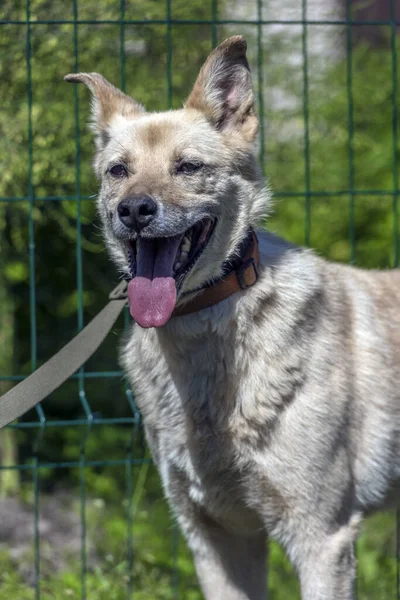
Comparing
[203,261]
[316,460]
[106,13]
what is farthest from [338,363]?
[106,13]

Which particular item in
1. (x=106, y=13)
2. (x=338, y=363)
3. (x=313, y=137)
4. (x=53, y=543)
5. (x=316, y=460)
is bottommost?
(x=53, y=543)

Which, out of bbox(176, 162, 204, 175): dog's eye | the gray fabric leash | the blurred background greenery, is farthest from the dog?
the blurred background greenery

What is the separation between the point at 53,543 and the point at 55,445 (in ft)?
3.46

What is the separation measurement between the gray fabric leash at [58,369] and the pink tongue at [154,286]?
36cm

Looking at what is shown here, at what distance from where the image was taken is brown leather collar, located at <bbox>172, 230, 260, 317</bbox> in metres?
3.12

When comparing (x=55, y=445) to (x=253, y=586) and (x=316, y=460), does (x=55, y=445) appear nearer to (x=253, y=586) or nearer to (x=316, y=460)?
(x=253, y=586)

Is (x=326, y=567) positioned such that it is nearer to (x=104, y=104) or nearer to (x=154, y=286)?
(x=154, y=286)

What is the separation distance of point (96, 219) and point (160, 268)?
7.28 feet

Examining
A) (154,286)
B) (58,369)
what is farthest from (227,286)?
(58,369)

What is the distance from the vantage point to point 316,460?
302 centimetres

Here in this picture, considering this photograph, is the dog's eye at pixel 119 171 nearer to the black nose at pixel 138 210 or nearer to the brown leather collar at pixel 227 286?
the black nose at pixel 138 210

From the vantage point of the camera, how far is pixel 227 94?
10.5ft

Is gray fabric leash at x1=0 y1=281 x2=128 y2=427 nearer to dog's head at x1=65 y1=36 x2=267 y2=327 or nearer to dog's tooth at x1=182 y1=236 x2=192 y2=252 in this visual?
dog's head at x1=65 y1=36 x2=267 y2=327

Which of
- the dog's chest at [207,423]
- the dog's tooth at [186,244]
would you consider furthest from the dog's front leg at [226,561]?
the dog's tooth at [186,244]
